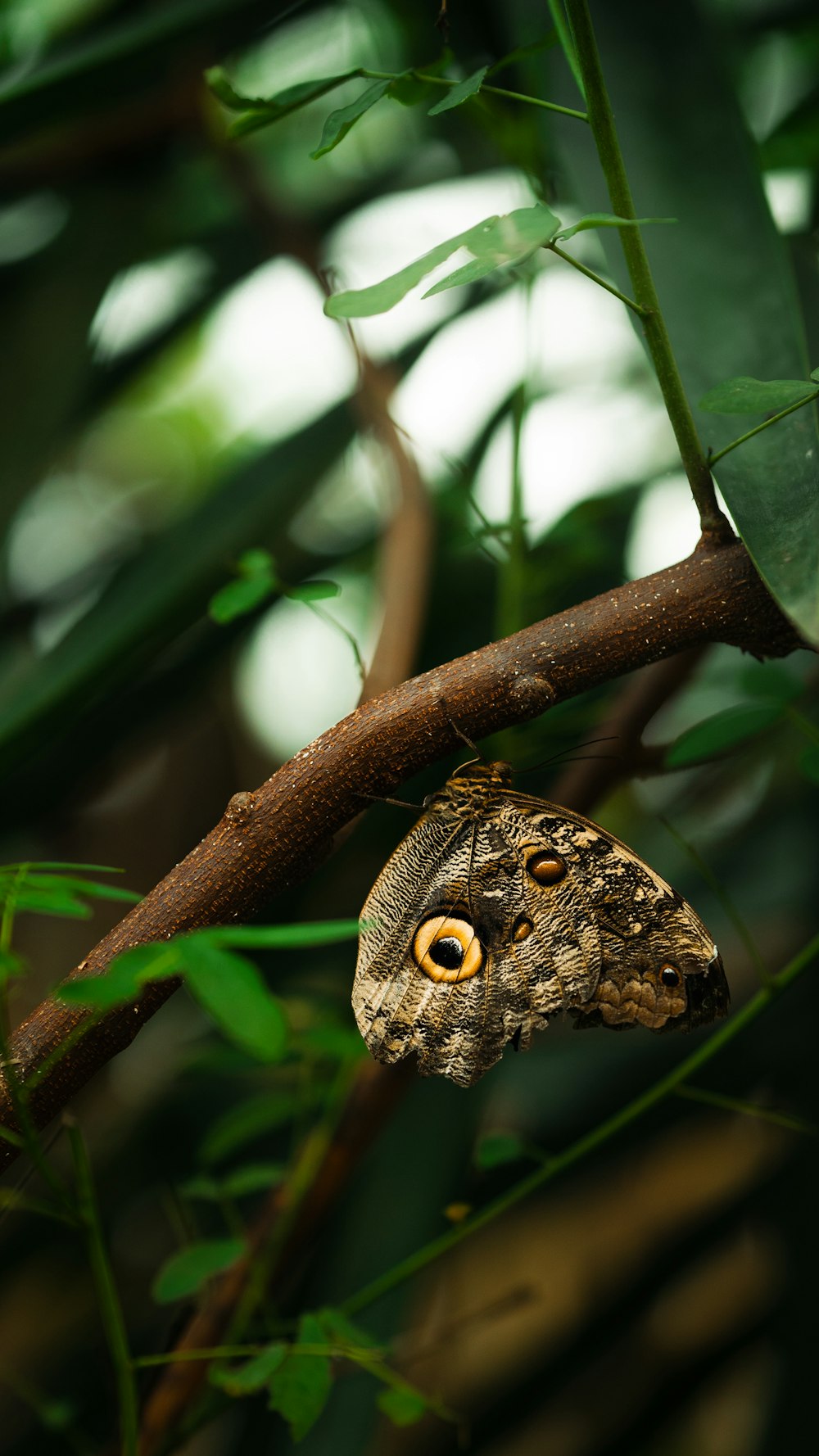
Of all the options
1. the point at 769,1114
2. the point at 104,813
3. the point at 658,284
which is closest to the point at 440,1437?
the point at 769,1114

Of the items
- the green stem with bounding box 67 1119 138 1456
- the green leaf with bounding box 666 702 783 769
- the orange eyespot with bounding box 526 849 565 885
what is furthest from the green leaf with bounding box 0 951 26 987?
the green leaf with bounding box 666 702 783 769

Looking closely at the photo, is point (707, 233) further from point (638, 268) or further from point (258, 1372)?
point (258, 1372)

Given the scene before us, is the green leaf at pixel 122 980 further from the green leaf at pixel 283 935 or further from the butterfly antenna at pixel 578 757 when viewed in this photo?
the butterfly antenna at pixel 578 757

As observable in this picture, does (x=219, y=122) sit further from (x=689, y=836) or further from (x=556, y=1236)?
(x=556, y=1236)

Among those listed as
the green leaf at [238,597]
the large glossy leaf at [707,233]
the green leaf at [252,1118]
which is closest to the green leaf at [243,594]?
the green leaf at [238,597]

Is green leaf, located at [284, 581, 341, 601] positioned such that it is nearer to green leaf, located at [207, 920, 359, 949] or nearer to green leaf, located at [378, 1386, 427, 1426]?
green leaf, located at [207, 920, 359, 949]

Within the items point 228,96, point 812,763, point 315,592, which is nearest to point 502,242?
point 228,96
